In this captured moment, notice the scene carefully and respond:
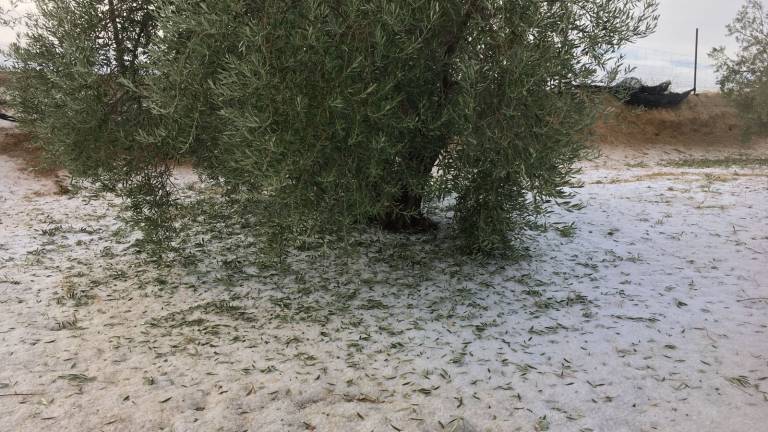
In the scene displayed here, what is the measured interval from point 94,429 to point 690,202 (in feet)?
45.7

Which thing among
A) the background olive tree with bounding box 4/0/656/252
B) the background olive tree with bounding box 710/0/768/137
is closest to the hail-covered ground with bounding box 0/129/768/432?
the background olive tree with bounding box 4/0/656/252

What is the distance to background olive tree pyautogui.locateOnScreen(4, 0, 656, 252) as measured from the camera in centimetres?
668

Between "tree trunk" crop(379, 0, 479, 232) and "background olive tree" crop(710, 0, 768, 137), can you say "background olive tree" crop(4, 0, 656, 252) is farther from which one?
"background olive tree" crop(710, 0, 768, 137)

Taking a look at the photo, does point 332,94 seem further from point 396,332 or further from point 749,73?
point 749,73

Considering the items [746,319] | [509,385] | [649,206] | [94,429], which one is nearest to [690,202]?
[649,206]

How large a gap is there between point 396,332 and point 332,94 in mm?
3609

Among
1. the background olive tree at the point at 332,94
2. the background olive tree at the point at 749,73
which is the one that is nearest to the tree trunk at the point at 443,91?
the background olive tree at the point at 332,94

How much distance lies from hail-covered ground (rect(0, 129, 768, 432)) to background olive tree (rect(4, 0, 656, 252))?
1.75m

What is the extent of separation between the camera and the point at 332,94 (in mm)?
6648

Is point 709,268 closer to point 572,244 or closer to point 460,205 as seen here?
point 572,244

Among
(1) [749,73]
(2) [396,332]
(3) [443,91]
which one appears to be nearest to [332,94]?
(3) [443,91]

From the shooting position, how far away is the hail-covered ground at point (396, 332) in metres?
5.97

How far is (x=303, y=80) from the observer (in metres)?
6.71

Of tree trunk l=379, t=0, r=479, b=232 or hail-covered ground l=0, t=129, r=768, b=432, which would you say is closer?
hail-covered ground l=0, t=129, r=768, b=432
